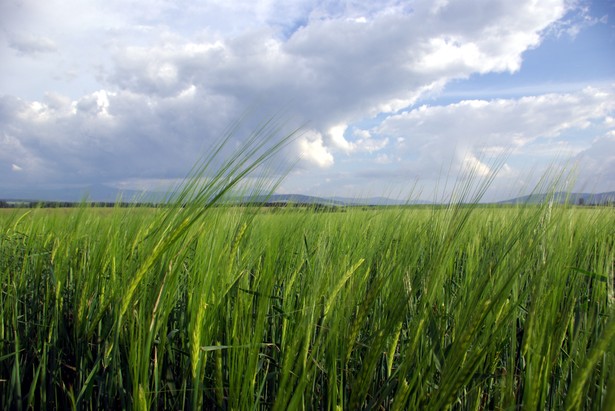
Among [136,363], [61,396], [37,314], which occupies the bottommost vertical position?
[61,396]

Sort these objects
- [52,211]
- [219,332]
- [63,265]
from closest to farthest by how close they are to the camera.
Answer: [219,332], [63,265], [52,211]

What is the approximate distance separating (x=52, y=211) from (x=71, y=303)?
1742mm

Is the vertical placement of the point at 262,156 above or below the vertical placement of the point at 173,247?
above

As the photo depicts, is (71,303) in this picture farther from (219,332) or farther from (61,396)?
(219,332)

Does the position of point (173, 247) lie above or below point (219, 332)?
above

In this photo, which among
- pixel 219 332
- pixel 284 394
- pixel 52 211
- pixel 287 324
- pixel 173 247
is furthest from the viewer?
pixel 52 211

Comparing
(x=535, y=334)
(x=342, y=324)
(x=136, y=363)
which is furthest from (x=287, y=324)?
(x=535, y=334)

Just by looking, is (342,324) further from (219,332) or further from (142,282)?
(142,282)

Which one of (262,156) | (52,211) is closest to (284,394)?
(262,156)

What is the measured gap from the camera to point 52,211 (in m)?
2.94

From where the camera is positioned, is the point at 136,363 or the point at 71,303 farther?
the point at 71,303

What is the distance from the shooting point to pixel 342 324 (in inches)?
34.0

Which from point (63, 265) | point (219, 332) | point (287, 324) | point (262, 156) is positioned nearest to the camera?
point (262, 156)

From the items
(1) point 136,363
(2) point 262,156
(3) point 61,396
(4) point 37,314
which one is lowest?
(3) point 61,396
